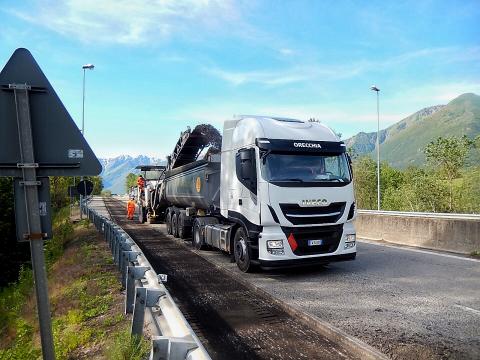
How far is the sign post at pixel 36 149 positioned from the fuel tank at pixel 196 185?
769 cm

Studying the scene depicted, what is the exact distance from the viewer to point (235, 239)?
9.29 meters

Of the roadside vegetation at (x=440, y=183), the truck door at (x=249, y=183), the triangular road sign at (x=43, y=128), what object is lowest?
the roadside vegetation at (x=440, y=183)

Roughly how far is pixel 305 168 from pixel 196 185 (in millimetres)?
5297

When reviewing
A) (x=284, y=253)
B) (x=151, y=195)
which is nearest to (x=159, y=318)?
(x=284, y=253)

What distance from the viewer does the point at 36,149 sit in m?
3.17

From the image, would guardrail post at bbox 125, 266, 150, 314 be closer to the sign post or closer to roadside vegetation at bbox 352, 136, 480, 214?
the sign post

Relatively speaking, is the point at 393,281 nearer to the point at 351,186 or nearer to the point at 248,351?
the point at 351,186

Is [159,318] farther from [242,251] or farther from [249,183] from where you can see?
[242,251]

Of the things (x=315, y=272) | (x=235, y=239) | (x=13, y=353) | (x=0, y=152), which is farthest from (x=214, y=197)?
(x=0, y=152)

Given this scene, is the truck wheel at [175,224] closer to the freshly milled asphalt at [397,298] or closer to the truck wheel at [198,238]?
the truck wheel at [198,238]

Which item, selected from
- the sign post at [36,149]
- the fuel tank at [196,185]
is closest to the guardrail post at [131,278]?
the sign post at [36,149]

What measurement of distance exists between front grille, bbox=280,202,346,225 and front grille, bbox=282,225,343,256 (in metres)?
0.15

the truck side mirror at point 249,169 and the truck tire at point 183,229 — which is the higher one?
the truck side mirror at point 249,169

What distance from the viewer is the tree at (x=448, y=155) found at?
47.0m
